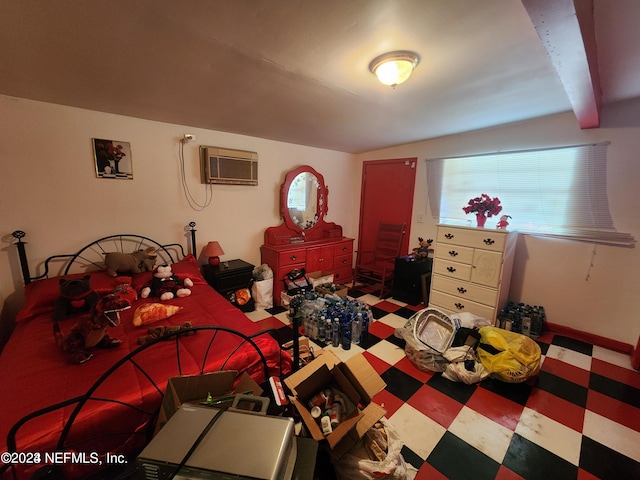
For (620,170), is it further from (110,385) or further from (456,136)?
(110,385)

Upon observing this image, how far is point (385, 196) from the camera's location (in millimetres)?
4004

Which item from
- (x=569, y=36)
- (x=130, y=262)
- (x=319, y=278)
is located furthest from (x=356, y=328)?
(x=569, y=36)

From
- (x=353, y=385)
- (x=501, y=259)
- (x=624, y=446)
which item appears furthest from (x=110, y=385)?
(x=501, y=259)

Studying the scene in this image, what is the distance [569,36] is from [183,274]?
122 inches

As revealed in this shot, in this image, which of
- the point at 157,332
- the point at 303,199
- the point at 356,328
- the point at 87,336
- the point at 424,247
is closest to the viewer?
the point at 87,336

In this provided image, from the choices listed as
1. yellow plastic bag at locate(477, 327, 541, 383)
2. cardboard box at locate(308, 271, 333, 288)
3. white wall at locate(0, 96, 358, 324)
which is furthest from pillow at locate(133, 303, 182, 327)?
yellow plastic bag at locate(477, 327, 541, 383)

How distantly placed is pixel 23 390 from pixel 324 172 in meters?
3.67

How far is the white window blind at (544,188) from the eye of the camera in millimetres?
2332

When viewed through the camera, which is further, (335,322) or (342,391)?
(335,322)

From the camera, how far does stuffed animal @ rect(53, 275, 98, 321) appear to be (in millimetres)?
→ 1734

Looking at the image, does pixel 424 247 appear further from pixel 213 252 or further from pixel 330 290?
pixel 213 252

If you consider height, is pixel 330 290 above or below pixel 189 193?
below

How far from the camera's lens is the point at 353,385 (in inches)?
47.7

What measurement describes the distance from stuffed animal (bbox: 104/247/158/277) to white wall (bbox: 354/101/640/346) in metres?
3.87
